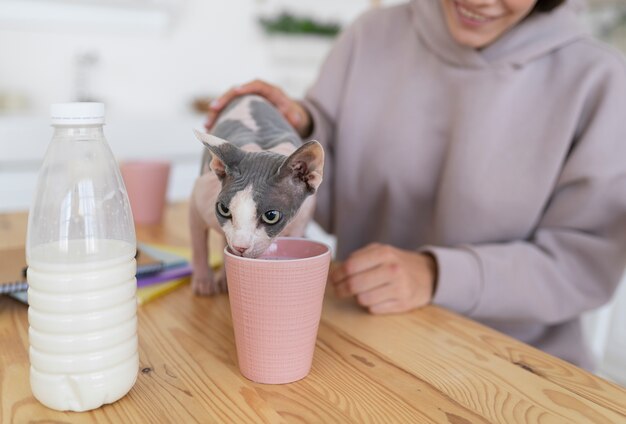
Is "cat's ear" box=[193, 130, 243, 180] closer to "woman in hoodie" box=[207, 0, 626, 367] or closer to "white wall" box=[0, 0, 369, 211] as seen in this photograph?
"woman in hoodie" box=[207, 0, 626, 367]

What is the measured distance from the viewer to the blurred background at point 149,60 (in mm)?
2107

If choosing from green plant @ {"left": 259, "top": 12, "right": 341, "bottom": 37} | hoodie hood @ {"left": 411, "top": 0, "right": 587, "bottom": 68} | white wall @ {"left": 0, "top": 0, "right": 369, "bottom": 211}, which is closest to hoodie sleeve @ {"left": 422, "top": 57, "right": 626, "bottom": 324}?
hoodie hood @ {"left": 411, "top": 0, "right": 587, "bottom": 68}

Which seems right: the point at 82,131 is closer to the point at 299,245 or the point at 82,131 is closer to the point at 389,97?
the point at 299,245

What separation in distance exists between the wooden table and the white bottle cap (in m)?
0.25

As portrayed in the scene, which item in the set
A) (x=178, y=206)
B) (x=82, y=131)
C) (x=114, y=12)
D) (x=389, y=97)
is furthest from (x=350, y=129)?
(x=114, y=12)

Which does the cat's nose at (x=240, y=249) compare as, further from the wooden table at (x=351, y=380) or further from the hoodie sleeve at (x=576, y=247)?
the hoodie sleeve at (x=576, y=247)

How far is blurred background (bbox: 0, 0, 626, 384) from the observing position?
2.11 metres

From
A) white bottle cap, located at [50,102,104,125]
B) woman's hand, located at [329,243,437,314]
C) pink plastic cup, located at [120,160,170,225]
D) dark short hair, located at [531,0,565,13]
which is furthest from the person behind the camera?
pink plastic cup, located at [120,160,170,225]

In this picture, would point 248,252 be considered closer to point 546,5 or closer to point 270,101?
point 270,101

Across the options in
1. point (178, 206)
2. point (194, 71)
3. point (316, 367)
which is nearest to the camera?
point (316, 367)

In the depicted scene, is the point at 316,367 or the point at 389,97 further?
the point at 389,97

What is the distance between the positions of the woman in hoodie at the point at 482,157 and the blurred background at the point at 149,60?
117 centimetres

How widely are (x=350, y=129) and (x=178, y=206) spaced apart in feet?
1.52

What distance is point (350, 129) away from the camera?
1.17 meters
